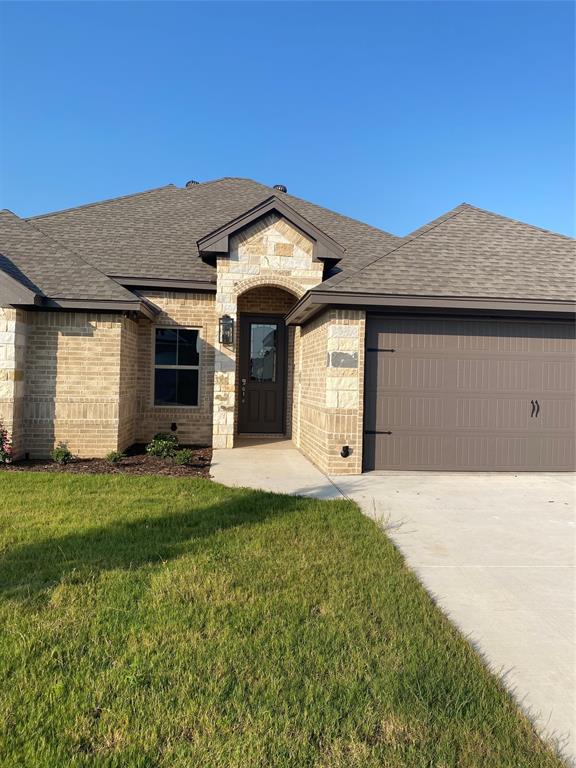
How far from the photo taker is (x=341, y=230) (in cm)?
1541

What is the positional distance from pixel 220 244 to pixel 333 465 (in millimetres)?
5537

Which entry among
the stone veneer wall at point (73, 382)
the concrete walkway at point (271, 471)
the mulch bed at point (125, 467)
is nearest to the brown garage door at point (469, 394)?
the concrete walkway at point (271, 471)

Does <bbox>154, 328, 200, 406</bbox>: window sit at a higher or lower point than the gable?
lower

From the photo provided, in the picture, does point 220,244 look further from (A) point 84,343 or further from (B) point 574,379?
(B) point 574,379

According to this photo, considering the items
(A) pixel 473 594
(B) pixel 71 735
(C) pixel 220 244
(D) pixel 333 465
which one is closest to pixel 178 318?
(C) pixel 220 244

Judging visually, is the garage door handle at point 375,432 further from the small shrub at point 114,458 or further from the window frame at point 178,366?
the window frame at point 178,366

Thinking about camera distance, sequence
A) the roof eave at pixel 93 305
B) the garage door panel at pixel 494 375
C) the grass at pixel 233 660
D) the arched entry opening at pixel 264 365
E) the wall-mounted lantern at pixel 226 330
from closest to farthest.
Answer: the grass at pixel 233 660 → the garage door panel at pixel 494 375 → the roof eave at pixel 93 305 → the wall-mounted lantern at pixel 226 330 → the arched entry opening at pixel 264 365

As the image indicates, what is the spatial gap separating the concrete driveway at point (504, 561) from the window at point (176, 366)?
5276mm

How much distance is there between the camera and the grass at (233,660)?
2373mm

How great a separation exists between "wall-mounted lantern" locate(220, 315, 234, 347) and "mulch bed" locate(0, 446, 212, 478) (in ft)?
9.28

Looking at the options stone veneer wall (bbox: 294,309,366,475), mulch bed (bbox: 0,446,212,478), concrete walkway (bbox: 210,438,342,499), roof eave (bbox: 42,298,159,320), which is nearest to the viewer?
concrete walkway (bbox: 210,438,342,499)

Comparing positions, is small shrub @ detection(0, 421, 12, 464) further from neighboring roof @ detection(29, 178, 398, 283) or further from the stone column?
neighboring roof @ detection(29, 178, 398, 283)

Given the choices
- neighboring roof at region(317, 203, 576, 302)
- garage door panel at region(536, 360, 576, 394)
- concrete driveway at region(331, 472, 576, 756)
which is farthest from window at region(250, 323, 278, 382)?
garage door panel at region(536, 360, 576, 394)

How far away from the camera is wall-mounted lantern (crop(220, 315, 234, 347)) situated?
11461 millimetres
